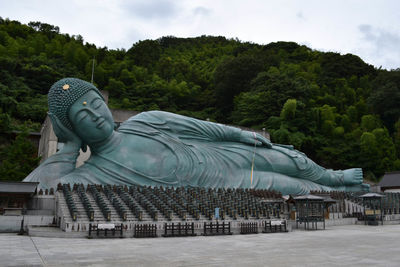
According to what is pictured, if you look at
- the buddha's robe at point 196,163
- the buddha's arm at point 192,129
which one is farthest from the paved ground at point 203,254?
the buddha's arm at point 192,129

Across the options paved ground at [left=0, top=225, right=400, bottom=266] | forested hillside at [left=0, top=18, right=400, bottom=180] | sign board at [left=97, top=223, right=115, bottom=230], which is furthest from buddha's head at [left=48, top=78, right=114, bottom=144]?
forested hillside at [left=0, top=18, right=400, bottom=180]

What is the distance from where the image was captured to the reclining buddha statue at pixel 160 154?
18844mm

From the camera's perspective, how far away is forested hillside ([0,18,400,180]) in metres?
42.2

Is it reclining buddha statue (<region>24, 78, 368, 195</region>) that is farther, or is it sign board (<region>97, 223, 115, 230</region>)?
reclining buddha statue (<region>24, 78, 368, 195</region>)

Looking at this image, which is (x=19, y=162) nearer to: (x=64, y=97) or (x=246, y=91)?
(x=64, y=97)

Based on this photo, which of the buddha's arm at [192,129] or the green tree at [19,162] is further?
the green tree at [19,162]

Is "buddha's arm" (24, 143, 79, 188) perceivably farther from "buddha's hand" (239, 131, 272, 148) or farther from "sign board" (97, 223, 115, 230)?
"buddha's hand" (239, 131, 272, 148)

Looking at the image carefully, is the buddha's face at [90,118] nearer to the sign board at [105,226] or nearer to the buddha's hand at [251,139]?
the sign board at [105,226]

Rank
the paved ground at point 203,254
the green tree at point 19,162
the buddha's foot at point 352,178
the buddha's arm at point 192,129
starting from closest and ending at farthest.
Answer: the paved ground at point 203,254
the buddha's arm at point 192,129
the green tree at point 19,162
the buddha's foot at point 352,178

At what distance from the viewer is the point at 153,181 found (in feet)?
65.2

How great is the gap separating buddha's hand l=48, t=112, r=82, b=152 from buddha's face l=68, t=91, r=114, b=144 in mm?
303

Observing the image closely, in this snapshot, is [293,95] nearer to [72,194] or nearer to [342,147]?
[342,147]

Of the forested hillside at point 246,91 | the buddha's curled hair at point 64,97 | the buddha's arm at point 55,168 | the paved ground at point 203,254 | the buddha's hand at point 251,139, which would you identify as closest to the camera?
the paved ground at point 203,254

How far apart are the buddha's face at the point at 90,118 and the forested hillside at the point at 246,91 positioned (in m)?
18.4
